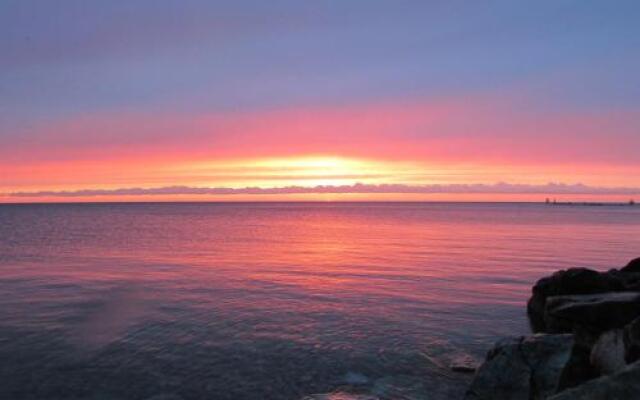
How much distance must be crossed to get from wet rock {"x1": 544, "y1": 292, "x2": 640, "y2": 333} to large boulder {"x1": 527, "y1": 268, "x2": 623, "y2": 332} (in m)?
2.36

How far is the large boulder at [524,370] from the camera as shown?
9.90 meters

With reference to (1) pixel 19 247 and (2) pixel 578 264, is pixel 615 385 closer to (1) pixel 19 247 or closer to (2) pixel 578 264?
(2) pixel 578 264

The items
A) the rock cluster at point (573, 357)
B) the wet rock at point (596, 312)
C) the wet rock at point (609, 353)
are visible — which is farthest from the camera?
the wet rock at point (596, 312)

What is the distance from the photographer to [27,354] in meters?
13.9

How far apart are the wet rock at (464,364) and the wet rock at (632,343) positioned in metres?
3.57

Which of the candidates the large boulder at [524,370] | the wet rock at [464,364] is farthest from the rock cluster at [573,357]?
the wet rock at [464,364]

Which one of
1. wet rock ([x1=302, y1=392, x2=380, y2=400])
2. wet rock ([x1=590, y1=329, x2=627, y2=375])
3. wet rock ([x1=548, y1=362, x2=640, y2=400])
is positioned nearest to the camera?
wet rock ([x1=548, y1=362, x2=640, y2=400])

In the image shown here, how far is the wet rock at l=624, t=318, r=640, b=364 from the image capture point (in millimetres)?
9672

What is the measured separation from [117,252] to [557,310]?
119 ft

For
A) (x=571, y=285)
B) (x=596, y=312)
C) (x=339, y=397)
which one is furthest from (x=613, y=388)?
(x=571, y=285)

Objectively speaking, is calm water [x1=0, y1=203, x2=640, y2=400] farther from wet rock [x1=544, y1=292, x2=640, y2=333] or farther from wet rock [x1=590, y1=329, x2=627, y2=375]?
wet rock [x1=590, y1=329, x2=627, y2=375]

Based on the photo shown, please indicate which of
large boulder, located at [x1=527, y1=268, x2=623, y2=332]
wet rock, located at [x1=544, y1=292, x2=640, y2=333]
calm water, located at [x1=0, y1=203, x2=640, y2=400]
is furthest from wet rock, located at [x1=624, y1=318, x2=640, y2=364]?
large boulder, located at [x1=527, y1=268, x2=623, y2=332]

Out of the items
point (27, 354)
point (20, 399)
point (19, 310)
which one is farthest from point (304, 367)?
point (19, 310)

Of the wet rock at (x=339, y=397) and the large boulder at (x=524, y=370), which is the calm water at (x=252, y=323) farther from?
the large boulder at (x=524, y=370)
